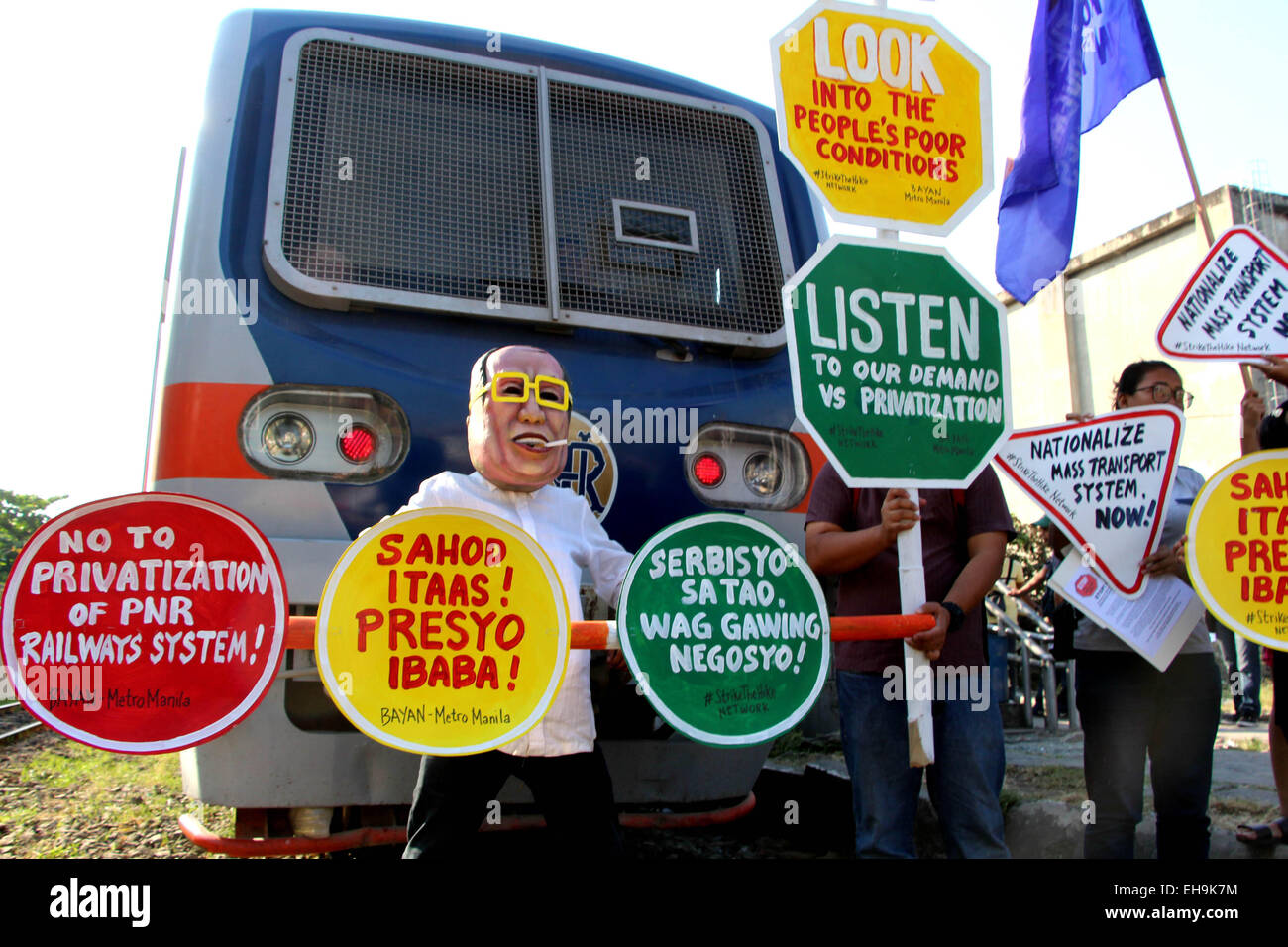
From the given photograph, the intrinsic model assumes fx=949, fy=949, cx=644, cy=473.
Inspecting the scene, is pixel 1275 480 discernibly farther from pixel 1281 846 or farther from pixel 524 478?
pixel 524 478

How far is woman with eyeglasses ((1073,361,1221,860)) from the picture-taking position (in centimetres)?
266

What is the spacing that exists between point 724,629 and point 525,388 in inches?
29.4

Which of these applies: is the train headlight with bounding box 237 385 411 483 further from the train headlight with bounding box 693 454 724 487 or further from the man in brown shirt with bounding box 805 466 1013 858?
the man in brown shirt with bounding box 805 466 1013 858

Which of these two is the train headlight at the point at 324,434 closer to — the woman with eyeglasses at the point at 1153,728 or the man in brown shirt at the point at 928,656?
the man in brown shirt at the point at 928,656

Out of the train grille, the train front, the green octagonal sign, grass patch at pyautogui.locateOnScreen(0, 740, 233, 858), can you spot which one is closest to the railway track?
grass patch at pyautogui.locateOnScreen(0, 740, 233, 858)

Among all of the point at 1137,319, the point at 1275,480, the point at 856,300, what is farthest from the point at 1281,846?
the point at 1137,319

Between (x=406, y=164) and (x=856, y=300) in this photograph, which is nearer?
(x=856, y=300)

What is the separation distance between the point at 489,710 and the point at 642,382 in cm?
144

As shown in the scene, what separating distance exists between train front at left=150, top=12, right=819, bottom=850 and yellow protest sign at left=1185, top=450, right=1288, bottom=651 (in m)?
1.20

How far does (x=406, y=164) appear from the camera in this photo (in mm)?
3062

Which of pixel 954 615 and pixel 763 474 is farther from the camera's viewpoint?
pixel 763 474

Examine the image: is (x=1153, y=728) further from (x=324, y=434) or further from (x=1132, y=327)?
(x=1132, y=327)

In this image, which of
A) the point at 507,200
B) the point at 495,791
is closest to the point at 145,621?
the point at 495,791

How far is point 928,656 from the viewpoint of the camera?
7.61ft
